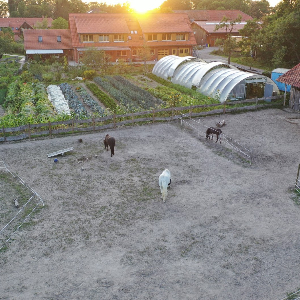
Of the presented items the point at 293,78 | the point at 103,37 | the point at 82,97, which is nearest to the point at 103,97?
the point at 82,97

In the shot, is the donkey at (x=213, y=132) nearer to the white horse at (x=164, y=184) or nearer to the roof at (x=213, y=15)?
the white horse at (x=164, y=184)

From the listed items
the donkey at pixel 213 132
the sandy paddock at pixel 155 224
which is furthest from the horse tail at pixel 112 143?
the donkey at pixel 213 132

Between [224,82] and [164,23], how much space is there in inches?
1332

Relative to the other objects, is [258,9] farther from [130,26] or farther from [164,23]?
[130,26]

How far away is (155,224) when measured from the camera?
15062 mm

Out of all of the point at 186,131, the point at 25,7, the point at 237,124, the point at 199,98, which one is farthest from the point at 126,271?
the point at 25,7

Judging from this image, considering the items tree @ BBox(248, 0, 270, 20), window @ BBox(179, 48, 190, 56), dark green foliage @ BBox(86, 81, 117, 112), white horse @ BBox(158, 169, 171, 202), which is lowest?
white horse @ BBox(158, 169, 171, 202)

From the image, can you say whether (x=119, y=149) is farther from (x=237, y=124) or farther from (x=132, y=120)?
(x=237, y=124)

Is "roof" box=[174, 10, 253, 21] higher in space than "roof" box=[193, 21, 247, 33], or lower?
higher

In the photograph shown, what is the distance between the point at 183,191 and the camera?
17.7 meters

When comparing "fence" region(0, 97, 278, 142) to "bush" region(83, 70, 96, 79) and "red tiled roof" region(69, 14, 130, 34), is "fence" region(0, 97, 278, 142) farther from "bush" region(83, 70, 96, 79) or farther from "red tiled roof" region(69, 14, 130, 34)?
"red tiled roof" region(69, 14, 130, 34)

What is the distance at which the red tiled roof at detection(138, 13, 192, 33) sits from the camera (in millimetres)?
62156

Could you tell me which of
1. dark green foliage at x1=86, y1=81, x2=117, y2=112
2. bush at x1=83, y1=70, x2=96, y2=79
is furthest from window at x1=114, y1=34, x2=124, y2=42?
dark green foliage at x1=86, y1=81, x2=117, y2=112

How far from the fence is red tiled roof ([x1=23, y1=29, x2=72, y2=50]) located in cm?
3774
